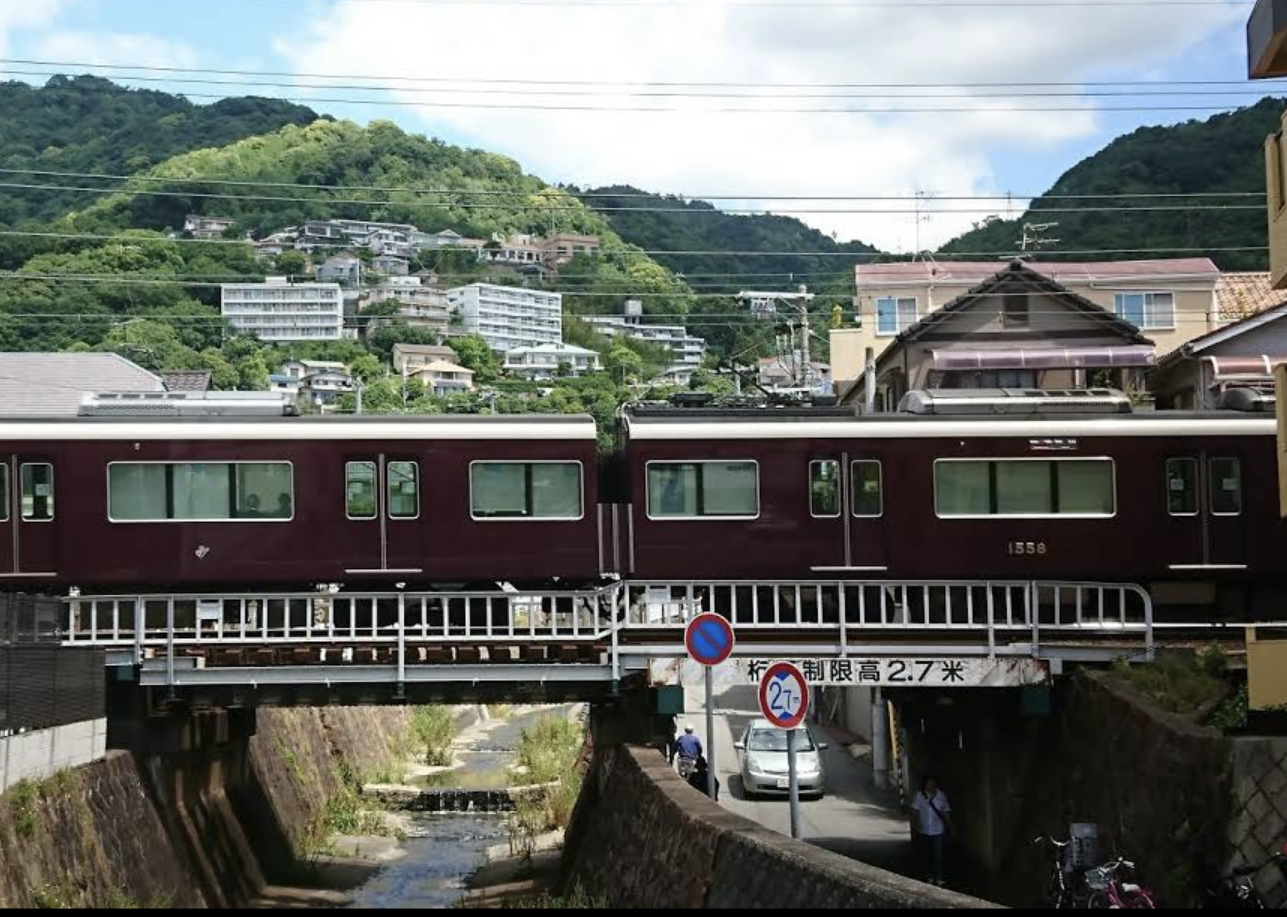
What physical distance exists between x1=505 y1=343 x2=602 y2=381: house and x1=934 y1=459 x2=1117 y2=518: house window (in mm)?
102786

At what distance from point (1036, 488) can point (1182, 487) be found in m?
1.80

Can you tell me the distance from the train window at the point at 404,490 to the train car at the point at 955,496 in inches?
101

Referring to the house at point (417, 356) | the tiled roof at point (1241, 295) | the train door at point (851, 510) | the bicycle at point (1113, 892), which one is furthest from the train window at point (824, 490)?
the house at point (417, 356)

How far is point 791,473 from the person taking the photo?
A: 21984 mm

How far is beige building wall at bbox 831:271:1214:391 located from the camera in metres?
48.2

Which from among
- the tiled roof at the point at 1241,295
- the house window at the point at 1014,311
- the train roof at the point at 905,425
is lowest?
the train roof at the point at 905,425

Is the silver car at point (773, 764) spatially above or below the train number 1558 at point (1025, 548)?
below

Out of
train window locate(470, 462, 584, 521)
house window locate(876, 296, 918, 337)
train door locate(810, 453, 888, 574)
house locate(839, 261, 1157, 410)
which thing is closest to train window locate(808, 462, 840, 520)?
train door locate(810, 453, 888, 574)

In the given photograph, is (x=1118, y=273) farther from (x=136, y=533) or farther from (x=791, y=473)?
(x=136, y=533)

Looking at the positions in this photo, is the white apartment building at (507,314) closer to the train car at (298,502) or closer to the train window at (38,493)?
the train car at (298,502)

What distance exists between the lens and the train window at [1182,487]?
22359mm

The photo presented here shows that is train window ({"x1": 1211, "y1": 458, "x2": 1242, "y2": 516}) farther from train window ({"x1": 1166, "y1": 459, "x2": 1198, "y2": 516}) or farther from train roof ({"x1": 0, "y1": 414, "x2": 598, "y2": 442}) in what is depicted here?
train roof ({"x1": 0, "y1": 414, "x2": 598, "y2": 442})

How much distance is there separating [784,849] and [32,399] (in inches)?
1362

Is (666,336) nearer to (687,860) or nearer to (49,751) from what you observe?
(49,751)
